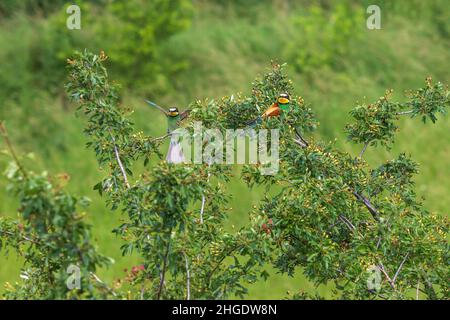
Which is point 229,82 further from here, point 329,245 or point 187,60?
point 329,245

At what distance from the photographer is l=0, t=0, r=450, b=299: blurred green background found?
12.7m

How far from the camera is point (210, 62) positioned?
14141mm

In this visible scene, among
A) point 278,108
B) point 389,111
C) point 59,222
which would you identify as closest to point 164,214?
point 59,222

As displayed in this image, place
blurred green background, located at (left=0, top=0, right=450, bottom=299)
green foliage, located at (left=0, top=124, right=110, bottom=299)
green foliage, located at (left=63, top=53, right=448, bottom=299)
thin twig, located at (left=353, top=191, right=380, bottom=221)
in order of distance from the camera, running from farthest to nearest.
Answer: blurred green background, located at (left=0, top=0, right=450, bottom=299), thin twig, located at (left=353, top=191, right=380, bottom=221), green foliage, located at (left=63, top=53, right=448, bottom=299), green foliage, located at (left=0, top=124, right=110, bottom=299)

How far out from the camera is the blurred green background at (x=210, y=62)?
41.8ft

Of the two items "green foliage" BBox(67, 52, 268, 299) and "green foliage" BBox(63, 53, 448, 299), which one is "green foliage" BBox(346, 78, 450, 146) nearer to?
"green foliage" BBox(63, 53, 448, 299)

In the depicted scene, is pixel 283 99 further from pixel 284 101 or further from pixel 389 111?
pixel 389 111

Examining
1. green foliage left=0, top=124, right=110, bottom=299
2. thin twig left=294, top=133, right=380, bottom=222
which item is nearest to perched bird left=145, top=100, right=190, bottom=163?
thin twig left=294, top=133, right=380, bottom=222

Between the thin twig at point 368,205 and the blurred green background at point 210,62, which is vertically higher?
the blurred green background at point 210,62

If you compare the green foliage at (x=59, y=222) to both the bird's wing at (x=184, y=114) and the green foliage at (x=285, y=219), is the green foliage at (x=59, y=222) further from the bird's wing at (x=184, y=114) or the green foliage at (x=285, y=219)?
the bird's wing at (x=184, y=114)

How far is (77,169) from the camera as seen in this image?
12570 mm

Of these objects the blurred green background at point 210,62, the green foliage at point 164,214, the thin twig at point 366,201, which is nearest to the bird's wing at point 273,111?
the thin twig at point 366,201

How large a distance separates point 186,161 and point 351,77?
1012cm
